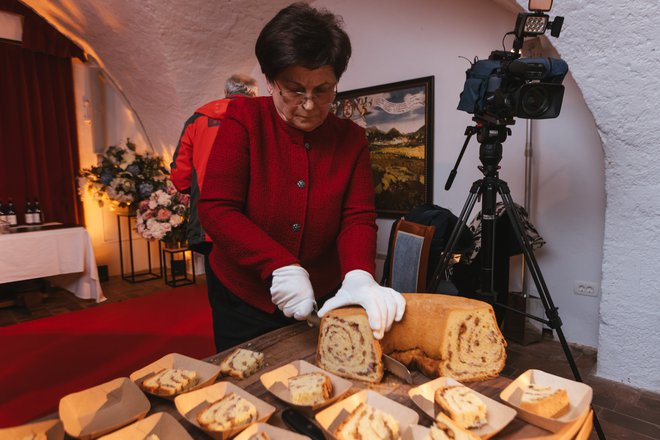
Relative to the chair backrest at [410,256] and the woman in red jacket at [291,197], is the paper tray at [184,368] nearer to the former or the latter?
the woman in red jacket at [291,197]

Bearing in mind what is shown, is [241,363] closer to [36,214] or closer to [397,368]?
[397,368]

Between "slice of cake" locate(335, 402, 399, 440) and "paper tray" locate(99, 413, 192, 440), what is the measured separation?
253 millimetres

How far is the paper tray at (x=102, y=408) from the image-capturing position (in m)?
0.72

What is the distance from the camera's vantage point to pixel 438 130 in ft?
11.3

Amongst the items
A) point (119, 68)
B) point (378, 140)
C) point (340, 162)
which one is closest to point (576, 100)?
point (378, 140)

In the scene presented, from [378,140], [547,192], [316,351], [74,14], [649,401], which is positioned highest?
[74,14]

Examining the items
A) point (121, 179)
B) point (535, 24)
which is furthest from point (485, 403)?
point (121, 179)

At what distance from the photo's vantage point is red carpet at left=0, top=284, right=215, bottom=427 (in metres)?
2.36

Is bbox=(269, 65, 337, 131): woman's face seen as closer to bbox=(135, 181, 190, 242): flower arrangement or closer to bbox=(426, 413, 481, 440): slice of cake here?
bbox=(426, 413, 481, 440): slice of cake

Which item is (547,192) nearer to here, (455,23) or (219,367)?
(455,23)

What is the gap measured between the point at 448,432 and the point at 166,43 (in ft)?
13.7

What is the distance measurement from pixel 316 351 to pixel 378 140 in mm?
3002

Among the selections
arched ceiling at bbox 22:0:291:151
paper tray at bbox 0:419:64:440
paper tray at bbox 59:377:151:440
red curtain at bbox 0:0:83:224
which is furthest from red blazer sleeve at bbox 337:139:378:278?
red curtain at bbox 0:0:83:224

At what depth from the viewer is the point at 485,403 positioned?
81 centimetres
